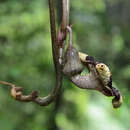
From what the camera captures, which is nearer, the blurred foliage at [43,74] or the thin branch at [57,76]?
the thin branch at [57,76]

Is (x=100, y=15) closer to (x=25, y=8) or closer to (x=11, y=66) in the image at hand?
(x=25, y=8)

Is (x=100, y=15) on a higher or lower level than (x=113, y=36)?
higher

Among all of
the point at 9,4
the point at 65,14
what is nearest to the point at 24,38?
the point at 9,4

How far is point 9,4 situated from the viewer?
2928 mm

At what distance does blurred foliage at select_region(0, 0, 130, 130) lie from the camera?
3127mm

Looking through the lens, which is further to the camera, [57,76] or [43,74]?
[43,74]

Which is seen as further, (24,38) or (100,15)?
(100,15)

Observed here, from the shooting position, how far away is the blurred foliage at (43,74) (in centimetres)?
313

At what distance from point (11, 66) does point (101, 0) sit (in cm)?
173

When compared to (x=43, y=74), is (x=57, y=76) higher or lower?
higher

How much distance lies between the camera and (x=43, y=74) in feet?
11.4

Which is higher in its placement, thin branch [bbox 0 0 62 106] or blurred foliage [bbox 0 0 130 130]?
thin branch [bbox 0 0 62 106]

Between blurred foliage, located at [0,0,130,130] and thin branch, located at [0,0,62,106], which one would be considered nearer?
thin branch, located at [0,0,62,106]

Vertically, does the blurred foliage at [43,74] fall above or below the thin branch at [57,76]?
below
